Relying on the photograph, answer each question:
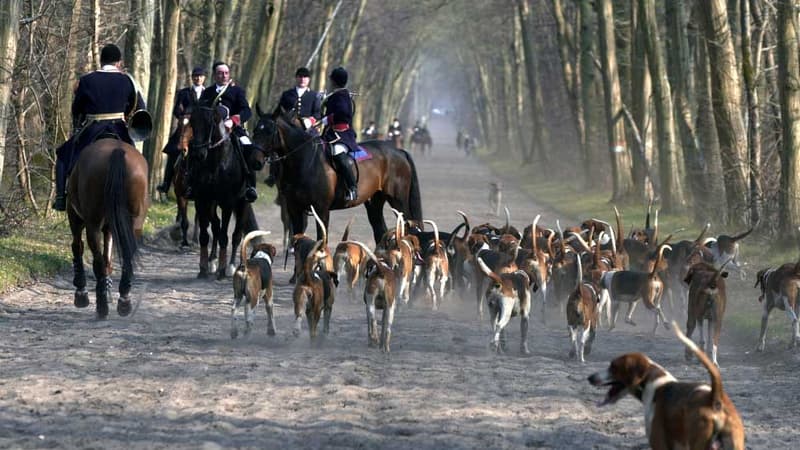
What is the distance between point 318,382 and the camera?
33.3ft

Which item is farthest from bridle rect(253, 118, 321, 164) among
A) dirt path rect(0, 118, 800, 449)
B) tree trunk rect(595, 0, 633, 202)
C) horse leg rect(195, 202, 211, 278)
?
tree trunk rect(595, 0, 633, 202)

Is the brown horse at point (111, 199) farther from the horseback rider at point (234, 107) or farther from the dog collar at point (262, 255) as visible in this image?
the horseback rider at point (234, 107)

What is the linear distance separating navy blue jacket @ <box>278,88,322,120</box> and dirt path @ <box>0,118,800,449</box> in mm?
3919

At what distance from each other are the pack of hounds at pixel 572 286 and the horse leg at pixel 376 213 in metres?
0.93

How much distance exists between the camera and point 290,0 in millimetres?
45812

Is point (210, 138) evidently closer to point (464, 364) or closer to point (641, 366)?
point (464, 364)

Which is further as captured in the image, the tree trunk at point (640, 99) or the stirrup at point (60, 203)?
the tree trunk at point (640, 99)

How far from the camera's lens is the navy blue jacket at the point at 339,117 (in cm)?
1711

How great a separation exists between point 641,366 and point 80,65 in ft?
60.0

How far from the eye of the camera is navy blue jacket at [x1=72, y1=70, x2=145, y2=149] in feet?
44.1

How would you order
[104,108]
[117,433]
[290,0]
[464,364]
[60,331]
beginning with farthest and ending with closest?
1. [290,0]
2. [104,108]
3. [60,331]
4. [464,364]
5. [117,433]

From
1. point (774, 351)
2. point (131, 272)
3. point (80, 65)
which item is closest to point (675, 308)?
point (774, 351)

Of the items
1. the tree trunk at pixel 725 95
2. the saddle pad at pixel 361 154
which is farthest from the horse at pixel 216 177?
the tree trunk at pixel 725 95

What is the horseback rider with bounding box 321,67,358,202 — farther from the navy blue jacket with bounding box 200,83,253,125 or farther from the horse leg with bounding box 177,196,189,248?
the horse leg with bounding box 177,196,189,248
